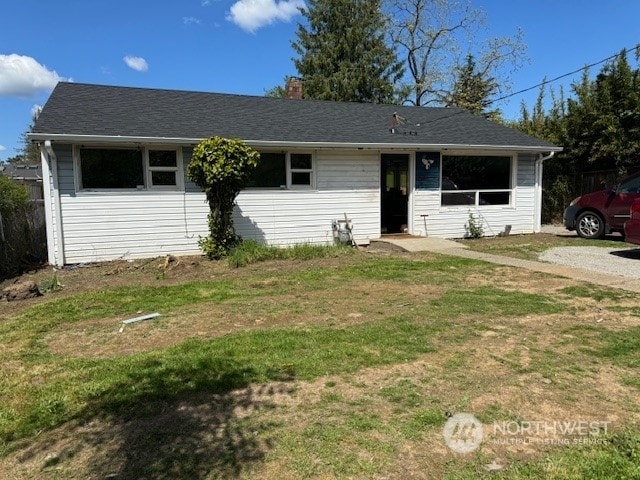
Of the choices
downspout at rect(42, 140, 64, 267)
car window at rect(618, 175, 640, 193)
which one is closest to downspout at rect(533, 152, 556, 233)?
car window at rect(618, 175, 640, 193)

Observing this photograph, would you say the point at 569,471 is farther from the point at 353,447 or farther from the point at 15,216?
the point at 15,216

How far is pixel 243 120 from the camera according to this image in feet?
40.8

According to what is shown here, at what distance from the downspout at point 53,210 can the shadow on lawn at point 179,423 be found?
6947 mm

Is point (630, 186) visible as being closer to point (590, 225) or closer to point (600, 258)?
point (590, 225)

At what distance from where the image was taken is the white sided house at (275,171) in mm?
10039

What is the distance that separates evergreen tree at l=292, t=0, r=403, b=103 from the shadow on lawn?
2867 cm

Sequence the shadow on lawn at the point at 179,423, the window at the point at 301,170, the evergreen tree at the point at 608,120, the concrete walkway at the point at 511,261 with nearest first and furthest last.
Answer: the shadow on lawn at the point at 179,423 → the concrete walkway at the point at 511,261 → the window at the point at 301,170 → the evergreen tree at the point at 608,120

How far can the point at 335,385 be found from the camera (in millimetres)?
3662

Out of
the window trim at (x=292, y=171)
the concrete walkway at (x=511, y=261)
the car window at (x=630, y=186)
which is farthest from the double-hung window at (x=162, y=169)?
the car window at (x=630, y=186)

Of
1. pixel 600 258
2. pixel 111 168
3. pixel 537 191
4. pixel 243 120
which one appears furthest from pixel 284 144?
pixel 537 191

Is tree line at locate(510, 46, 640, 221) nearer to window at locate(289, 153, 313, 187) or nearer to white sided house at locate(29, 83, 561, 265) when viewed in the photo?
white sided house at locate(29, 83, 561, 265)

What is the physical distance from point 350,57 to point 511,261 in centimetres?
2567

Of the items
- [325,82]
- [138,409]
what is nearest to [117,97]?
[138,409]

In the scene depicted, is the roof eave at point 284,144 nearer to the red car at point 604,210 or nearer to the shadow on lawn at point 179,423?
the red car at point 604,210
